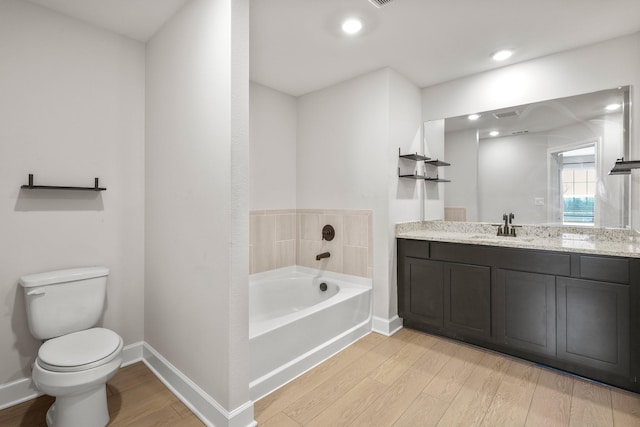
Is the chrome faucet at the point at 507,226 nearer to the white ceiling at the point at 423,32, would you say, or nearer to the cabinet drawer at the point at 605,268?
the cabinet drawer at the point at 605,268

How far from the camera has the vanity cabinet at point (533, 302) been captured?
1948mm

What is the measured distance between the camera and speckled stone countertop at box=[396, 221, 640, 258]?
208 centimetres

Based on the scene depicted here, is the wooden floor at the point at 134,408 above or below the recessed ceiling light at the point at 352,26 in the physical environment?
below

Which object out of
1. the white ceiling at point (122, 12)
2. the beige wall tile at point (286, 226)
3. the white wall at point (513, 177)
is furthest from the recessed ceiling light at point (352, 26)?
the beige wall tile at point (286, 226)

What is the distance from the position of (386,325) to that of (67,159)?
2793 millimetres

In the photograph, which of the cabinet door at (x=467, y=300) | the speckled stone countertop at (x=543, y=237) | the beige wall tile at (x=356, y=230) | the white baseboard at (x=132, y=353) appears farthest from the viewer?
the beige wall tile at (x=356, y=230)

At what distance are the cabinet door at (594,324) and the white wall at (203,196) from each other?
2.13 metres

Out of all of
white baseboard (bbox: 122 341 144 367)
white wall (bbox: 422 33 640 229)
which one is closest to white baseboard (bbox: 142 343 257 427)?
white baseboard (bbox: 122 341 144 367)

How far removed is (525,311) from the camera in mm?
2275

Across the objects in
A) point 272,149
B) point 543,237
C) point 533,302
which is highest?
point 272,149

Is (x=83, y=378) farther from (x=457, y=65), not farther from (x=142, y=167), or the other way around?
(x=457, y=65)

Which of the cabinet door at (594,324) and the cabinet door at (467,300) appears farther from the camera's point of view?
the cabinet door at (467,300)

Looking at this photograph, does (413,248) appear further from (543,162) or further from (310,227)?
(543,162)

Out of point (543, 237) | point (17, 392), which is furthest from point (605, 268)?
point (17, 392)
